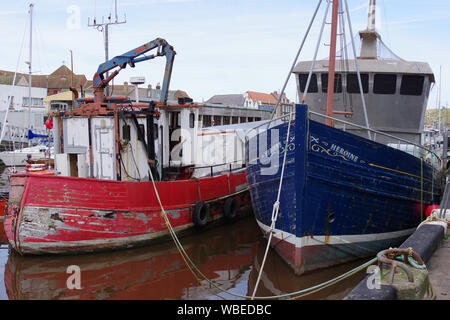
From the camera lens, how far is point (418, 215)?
953 centimetres

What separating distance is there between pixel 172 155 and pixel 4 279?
5116 millimetres

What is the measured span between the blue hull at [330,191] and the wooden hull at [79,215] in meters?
2.63

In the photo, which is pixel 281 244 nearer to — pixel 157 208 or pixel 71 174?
pixel 157 208

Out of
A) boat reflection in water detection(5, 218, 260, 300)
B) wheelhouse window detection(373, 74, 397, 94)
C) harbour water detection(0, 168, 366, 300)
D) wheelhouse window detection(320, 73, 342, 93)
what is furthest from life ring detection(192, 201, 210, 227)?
wheelhouse window detection(373, 74, 397, 94)

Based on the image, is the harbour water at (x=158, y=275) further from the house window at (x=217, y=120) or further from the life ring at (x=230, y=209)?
the house window at (x=217, y=120)

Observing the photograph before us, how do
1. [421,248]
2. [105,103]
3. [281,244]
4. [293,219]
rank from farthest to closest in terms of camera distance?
[105,103] < [281,244] < [293,219] < [421,248]

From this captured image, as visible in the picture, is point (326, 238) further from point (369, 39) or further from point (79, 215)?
point (369, 39)

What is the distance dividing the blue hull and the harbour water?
1.70ft

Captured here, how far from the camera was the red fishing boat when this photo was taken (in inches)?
336

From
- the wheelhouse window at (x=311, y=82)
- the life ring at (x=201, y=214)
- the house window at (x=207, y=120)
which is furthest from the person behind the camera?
the house window at (x=207, y=120)

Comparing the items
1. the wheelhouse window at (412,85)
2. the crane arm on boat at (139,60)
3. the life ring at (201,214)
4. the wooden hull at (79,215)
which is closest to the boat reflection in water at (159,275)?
the wooden hull at (79,215)

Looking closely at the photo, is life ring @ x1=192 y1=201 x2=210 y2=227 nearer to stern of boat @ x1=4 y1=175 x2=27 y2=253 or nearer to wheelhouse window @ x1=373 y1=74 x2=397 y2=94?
stern of boat @ x1=4 y1=175 x2=27 y2=253

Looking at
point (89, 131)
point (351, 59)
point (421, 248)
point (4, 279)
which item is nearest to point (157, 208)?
point (89, 131)

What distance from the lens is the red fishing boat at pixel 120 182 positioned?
28.0ft
